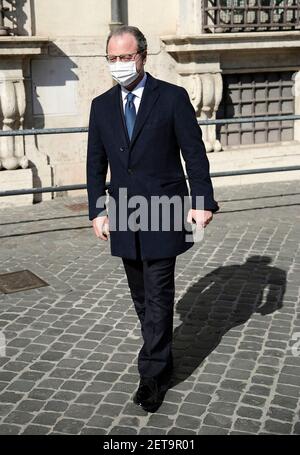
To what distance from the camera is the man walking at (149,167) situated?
3.38 metres

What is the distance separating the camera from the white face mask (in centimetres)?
327

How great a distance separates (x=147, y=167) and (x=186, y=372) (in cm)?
130

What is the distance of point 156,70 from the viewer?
30.5 feet

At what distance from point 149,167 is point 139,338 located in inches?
57.4

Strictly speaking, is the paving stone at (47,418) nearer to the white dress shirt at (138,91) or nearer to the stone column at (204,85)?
the white dress shirt at (138,91)

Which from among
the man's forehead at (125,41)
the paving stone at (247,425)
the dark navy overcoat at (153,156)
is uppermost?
the man's forehead at (125,41)

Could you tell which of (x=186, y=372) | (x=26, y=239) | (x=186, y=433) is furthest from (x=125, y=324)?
(x=26, y=239)

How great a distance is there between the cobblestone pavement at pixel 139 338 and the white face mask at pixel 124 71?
1.73 m

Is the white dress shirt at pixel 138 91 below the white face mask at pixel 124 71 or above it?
below

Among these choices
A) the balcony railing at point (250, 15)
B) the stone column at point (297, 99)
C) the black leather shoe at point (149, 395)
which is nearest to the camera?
the black leather shoe at point (149, 395)

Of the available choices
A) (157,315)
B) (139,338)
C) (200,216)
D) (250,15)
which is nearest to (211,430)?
(157,315)

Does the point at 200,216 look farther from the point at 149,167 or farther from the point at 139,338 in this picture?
the point at 139,338

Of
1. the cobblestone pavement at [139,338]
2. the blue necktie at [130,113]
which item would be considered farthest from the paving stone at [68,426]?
the blue necktie at [130,113]
